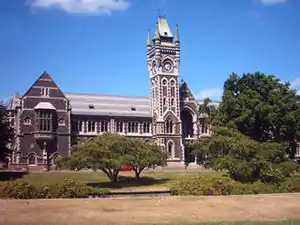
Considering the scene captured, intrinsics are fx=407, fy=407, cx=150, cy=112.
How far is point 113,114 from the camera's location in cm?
8600

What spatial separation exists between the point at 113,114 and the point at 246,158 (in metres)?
45.7

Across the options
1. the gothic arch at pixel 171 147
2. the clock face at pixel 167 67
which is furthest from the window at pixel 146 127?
the clock face at pixel 167 67

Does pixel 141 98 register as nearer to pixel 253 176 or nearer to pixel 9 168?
pixel 9 168

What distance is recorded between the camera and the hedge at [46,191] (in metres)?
30.3

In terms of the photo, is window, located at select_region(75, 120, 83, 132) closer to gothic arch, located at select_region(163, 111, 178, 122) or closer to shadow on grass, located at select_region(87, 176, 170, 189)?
gothic arch, located at select_region(163, 111, 178, 122)

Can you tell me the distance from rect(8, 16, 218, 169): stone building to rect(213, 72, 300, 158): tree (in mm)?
30286

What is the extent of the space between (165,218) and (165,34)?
73939mm

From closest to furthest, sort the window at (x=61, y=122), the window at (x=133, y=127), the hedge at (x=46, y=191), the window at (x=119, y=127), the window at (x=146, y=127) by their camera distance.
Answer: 1. the hedge at (x=46, y=191)
2. the window at (x=61, y=122)
3. the window at (x=119, y=127)
4. the window at (x=133, y=127)
5. the window at (x=146, y=127)

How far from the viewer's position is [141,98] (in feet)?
312

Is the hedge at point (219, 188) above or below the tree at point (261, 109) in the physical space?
below

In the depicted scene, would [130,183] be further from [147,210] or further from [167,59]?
[167,59]

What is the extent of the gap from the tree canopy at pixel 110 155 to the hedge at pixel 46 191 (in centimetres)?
1276

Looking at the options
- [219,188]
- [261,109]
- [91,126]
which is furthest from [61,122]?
[219,188]

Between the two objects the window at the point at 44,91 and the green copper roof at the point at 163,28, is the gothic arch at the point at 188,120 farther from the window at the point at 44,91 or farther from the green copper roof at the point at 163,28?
the window at the point at 44,91
